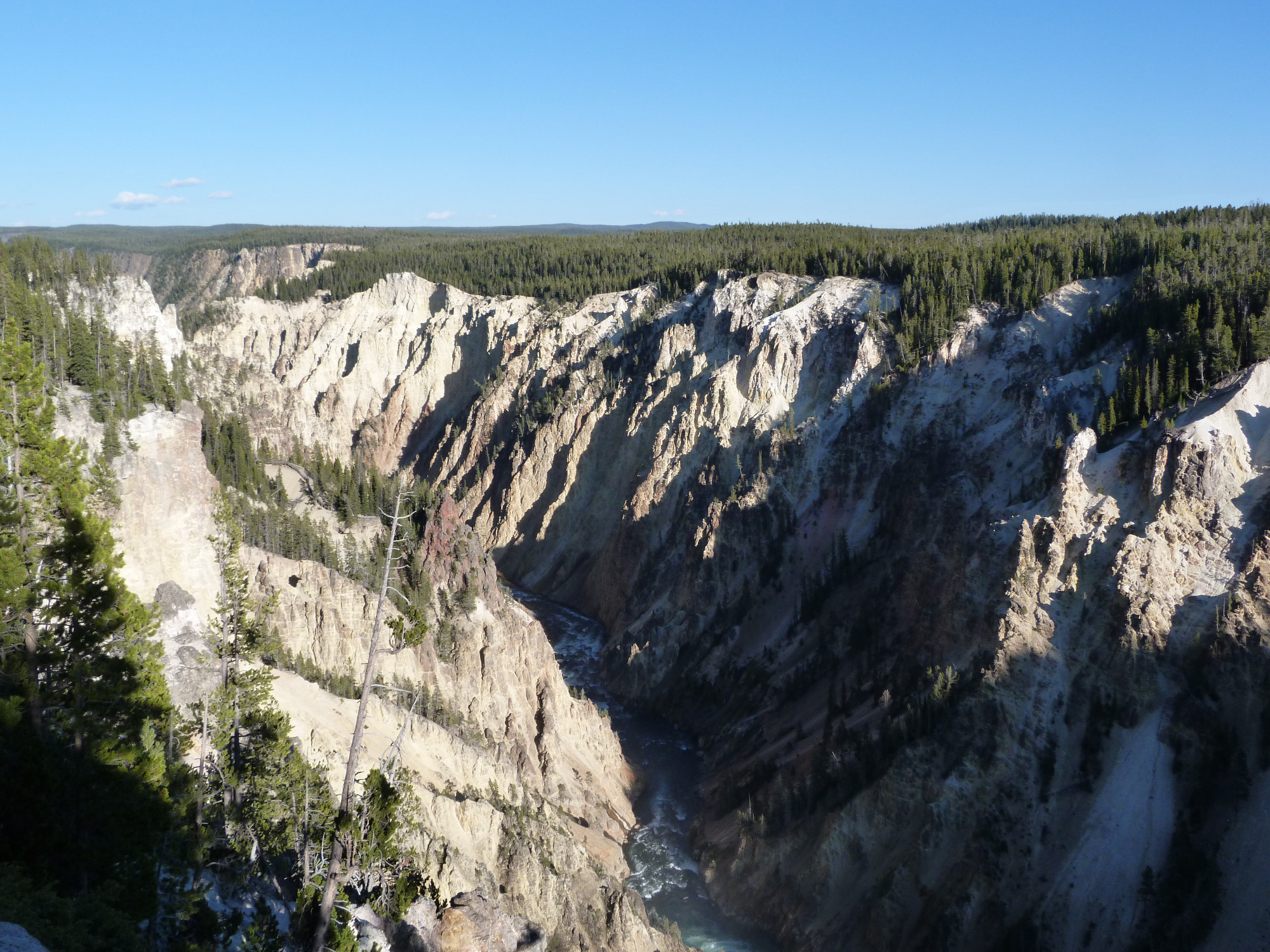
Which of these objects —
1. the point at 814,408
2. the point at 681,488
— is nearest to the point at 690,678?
the point at 681,488

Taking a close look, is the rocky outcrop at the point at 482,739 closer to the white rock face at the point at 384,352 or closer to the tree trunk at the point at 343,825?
the tree trunk at the point at 343,825

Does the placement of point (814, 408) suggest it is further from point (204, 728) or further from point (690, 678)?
point (204, 728)

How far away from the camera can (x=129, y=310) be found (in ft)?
169

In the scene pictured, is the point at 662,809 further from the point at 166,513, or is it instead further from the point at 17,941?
the point at 17,941

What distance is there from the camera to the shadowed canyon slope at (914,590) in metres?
30.5

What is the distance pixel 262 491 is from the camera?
41.8 metres

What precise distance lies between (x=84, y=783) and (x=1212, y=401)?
3913cm

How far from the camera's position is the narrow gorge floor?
1352 inches

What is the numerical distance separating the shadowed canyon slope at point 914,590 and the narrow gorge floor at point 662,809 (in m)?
0.99

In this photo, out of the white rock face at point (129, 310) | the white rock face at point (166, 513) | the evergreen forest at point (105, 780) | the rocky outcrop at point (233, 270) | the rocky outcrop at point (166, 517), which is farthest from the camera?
the rocky outcrop at point (233, 270)

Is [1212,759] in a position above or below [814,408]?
below

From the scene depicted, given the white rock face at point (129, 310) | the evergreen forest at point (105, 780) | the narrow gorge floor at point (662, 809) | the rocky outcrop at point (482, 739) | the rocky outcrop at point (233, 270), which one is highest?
the rocky outcrop at point (233, 270)

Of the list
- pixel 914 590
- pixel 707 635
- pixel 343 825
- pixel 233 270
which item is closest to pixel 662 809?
pixel 707 635

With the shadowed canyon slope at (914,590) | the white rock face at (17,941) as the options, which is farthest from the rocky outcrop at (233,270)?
the white rock face at (17,941)
